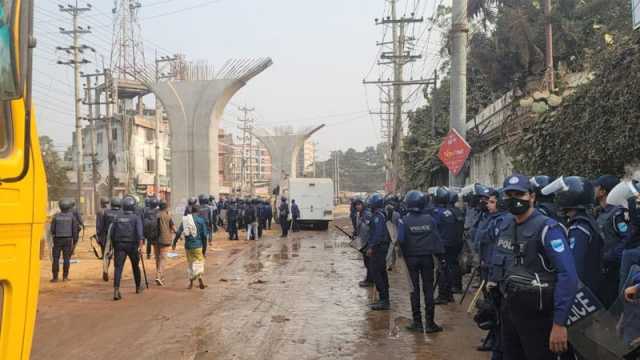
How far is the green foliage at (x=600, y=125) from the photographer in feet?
28.0

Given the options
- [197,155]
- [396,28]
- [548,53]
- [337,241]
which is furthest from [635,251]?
[396,28]

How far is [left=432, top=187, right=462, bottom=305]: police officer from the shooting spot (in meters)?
10.0

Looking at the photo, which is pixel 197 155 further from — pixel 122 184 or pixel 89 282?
pixel 122 184

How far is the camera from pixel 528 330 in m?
4.23

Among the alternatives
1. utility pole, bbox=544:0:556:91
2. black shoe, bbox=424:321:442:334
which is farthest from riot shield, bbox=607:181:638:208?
utility pole, bbox=544:0:556:91

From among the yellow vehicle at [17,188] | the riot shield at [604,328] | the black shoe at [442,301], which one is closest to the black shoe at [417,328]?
the black shoe at [442,301]

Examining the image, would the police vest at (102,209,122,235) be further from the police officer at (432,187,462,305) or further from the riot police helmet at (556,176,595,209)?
the riot police helmet at (556,176,595,209)

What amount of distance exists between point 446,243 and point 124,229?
5.72m

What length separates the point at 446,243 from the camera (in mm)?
10031

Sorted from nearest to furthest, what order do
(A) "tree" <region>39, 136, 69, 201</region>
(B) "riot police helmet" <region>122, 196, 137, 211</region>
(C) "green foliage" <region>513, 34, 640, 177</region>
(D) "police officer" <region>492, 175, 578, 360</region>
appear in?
(D) "police officer" <region>492, 175, 578, 360</region>
(C) "green foliage" <region>513, 34, 640, 177</region>
(B) "riot police helmet" <region>122, 196, 137, 211</region>
(A) "tree" <region>39, 136, 69, 201</region>

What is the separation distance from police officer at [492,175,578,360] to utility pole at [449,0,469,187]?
8804mm

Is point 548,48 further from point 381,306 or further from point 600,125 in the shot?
point 381,306

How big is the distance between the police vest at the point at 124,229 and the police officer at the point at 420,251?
5248 millimetres

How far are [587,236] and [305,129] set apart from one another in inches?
2115
